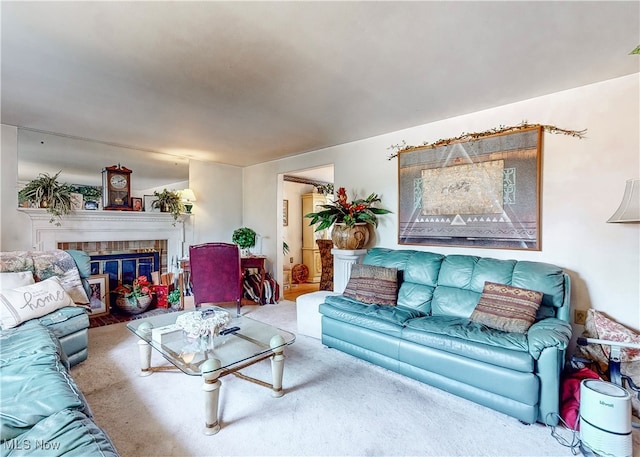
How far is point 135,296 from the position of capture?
4.20m

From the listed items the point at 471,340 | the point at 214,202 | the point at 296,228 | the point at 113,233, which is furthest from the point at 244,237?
the point at 471,340

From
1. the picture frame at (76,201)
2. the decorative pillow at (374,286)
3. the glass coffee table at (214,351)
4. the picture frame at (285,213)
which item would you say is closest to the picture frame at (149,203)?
the picture frame at (76,201)

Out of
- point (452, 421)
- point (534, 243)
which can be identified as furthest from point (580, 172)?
point (452, 421)

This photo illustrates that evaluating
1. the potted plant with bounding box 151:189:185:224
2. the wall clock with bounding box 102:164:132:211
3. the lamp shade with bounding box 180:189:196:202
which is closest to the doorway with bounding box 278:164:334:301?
the lamp shade with bounding box 180:189:196:202

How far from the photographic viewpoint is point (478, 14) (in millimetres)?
1671

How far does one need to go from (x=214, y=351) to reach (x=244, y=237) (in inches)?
129

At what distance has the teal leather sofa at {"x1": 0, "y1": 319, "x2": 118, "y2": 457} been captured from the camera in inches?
41.5

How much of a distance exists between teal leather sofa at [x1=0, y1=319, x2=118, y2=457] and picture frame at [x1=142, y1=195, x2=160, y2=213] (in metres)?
3.08

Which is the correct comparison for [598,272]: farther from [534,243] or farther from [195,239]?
[195,239]

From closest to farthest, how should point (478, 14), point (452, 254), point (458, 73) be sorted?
point (478, 14)
point (458, 73)
point (452, 254)

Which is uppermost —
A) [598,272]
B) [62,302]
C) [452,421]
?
[598,272]

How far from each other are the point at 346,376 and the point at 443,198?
82.9 inches

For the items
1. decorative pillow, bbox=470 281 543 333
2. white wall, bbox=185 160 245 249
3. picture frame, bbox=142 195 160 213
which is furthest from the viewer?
white wall, bbox=185 160 245 249
